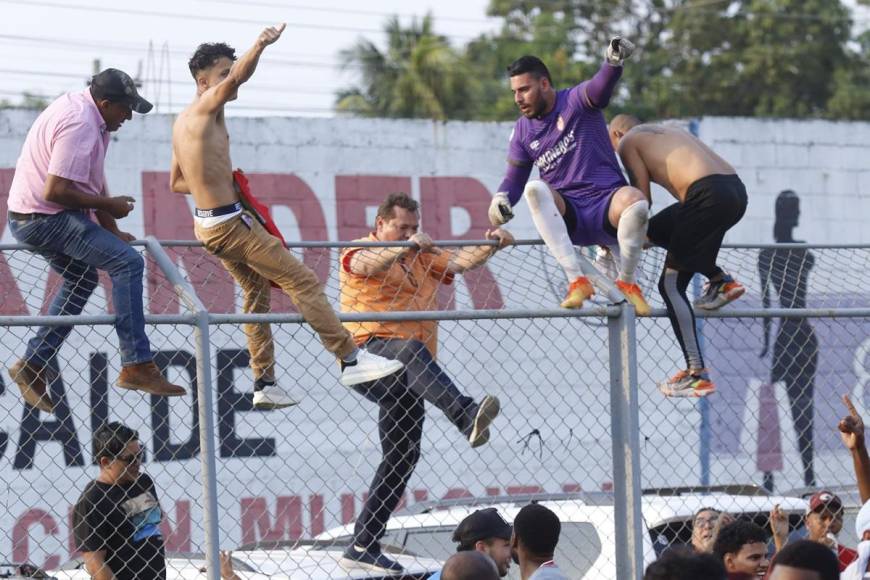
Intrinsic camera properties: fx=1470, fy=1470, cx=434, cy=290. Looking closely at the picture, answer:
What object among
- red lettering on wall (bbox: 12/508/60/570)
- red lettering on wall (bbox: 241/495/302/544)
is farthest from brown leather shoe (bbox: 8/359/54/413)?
red lettering on wall (bbox: 241/495/302/544)

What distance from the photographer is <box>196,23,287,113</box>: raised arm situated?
5898 mm

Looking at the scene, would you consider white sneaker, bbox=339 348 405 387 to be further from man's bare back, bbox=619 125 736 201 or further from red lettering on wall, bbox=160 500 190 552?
red lettering on wall, bbox=160 500 190 552

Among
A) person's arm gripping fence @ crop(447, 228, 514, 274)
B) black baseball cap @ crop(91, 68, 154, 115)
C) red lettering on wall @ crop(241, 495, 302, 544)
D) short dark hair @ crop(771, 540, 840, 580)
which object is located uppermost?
black baseball cap @ crop(91, 68, 154, 115)

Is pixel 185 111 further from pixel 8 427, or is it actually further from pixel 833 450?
pixel 833 450

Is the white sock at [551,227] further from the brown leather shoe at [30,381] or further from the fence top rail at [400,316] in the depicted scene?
the brown leather shoe at [30,381]

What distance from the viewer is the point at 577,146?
6.95 meters

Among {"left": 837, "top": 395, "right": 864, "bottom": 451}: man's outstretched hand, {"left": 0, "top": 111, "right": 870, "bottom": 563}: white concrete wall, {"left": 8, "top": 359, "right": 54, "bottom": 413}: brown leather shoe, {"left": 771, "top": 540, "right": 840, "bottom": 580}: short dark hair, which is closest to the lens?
{"left": 771, "top": 540, "right": 840, "bottom": 580}: short dark hair

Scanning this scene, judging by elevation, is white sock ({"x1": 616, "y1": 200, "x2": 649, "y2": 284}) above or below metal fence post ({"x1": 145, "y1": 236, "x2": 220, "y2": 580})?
above

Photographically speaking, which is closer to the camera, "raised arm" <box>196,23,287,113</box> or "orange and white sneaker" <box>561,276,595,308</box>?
"raised arm" <box>196,23,287,113</box>

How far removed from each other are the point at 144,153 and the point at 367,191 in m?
1.88

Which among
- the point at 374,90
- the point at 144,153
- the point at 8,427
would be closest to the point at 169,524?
the point at 8,427

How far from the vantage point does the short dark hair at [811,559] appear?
4.59 metres

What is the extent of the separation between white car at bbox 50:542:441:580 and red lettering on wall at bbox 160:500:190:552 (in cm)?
312

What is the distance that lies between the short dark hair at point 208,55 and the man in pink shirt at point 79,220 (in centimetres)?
33
